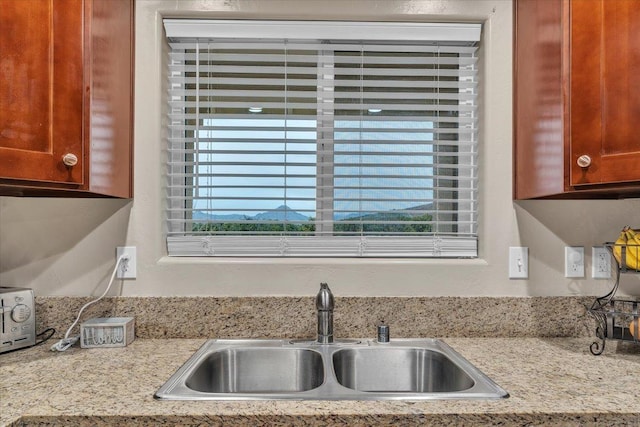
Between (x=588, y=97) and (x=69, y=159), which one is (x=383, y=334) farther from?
(x=69, y=159)

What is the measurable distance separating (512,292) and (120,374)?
1.34 m

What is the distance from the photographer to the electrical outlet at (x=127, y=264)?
1.62 m

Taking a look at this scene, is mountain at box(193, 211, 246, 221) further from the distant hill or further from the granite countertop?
the granite countertop

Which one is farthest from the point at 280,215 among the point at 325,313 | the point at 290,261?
the point at 325,313

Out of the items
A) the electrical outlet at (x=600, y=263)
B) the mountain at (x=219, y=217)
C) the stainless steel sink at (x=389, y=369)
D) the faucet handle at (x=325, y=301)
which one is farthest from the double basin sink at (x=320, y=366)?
the electrical outlet at (x=600, y=263)

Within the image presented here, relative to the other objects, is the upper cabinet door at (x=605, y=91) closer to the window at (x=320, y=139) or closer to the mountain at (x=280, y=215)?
the window at (x=320, y=139)

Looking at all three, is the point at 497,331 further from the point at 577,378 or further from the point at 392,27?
the point at 392,27

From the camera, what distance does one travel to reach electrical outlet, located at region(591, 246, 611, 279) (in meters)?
1.64

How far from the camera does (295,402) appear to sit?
1040 millimetres

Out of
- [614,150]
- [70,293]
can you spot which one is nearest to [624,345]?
[614,150]

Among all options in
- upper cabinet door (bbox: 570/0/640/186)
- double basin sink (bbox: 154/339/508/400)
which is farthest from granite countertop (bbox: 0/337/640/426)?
upper cabinet door (bbox: 570/0/640/186)

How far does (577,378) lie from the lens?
1196 mm

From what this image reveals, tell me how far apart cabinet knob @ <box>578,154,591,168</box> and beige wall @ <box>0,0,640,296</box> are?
0.39 meters

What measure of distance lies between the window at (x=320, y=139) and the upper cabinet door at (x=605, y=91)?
466 mm
